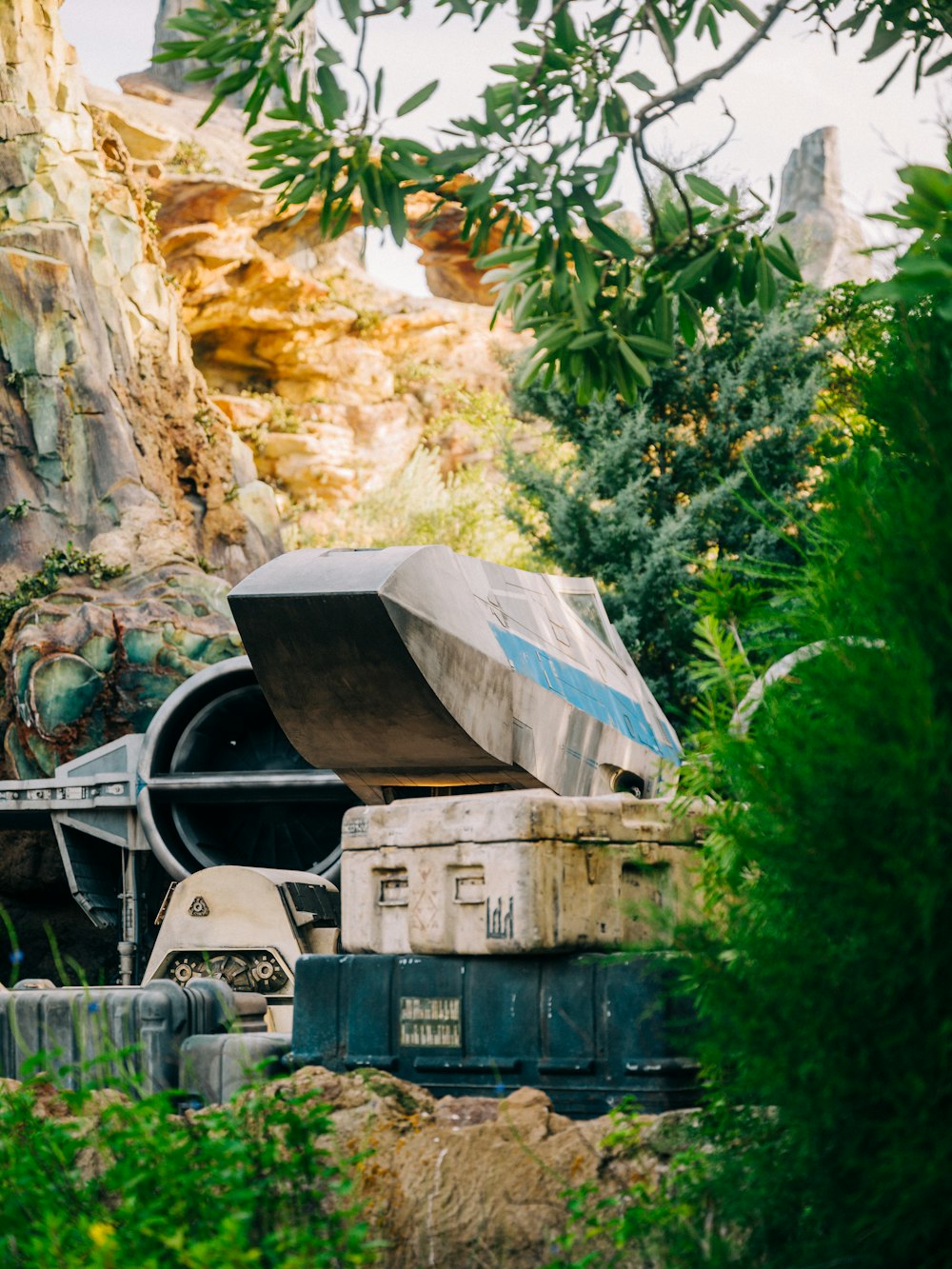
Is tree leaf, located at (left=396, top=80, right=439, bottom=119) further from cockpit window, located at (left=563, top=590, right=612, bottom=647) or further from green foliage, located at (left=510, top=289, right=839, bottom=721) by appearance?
green foliage, located at (left=510, top=289, right=839, bottom=721)

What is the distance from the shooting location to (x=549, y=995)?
574cm

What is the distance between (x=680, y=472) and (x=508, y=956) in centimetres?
1653

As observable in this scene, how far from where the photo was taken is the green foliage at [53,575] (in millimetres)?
22422

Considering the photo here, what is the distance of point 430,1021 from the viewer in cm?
596

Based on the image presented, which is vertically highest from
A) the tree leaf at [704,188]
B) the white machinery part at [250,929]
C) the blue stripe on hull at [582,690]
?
the tree leaf at [704,188]

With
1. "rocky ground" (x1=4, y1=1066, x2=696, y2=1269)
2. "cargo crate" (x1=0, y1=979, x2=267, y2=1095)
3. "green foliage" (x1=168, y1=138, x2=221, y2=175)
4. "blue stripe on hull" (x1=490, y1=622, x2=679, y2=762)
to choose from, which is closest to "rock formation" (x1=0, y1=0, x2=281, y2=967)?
"blue stripe on hull" (x1=490, y1=622, x2=679, y2=762)

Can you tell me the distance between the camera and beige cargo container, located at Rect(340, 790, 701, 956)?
5.70 m

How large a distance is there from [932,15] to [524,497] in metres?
16.5

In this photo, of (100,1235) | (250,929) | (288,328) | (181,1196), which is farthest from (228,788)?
(288,328)

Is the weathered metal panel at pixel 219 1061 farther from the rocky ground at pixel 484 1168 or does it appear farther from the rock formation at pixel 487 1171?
the rock formation at pixel 487 1171

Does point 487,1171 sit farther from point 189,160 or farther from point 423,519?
point 189,160

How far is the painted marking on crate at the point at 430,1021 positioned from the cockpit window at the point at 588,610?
7.53 meters

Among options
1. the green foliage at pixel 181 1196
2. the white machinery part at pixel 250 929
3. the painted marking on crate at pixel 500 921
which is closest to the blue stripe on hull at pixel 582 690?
the white machinery part at pixel 250 929

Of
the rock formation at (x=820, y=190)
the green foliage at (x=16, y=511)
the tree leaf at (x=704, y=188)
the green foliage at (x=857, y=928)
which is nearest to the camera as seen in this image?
the green foliage at (x=857, y=928)
